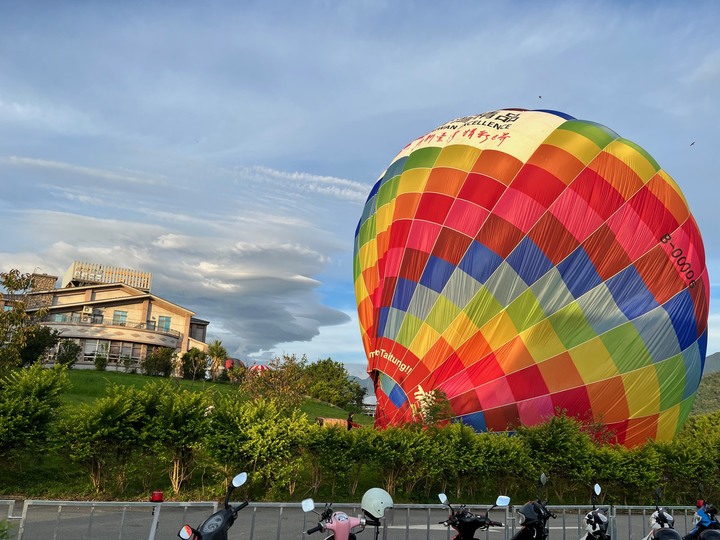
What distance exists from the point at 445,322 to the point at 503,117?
7528 mm

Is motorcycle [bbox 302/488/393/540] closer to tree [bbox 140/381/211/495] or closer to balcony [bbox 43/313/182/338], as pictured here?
tree [bbox 140/381/211/495]

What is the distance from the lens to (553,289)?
59.4ft

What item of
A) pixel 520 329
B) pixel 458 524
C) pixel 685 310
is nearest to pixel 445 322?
pixel 520 329

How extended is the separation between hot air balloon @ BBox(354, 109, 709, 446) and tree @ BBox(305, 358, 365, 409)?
1488 inches

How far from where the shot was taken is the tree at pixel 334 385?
59.5 metres

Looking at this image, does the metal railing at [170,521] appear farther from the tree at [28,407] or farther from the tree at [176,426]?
the tree at [176,426]

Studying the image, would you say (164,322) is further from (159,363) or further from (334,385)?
(334,385)

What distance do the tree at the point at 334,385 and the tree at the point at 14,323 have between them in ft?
122

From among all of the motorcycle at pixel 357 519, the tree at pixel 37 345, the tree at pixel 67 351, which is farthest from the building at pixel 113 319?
the motorcycle at pixel 357 519

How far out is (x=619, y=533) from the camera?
14180 mm

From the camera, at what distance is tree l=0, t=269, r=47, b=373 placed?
723 inches

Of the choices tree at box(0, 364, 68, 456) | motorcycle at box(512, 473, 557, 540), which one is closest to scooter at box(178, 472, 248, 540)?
motorcycle at box(512, 473, 557, 540)

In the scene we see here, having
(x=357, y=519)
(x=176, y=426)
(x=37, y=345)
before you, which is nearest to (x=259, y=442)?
(x=176, y=426)

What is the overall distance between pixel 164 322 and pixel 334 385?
20093mm
